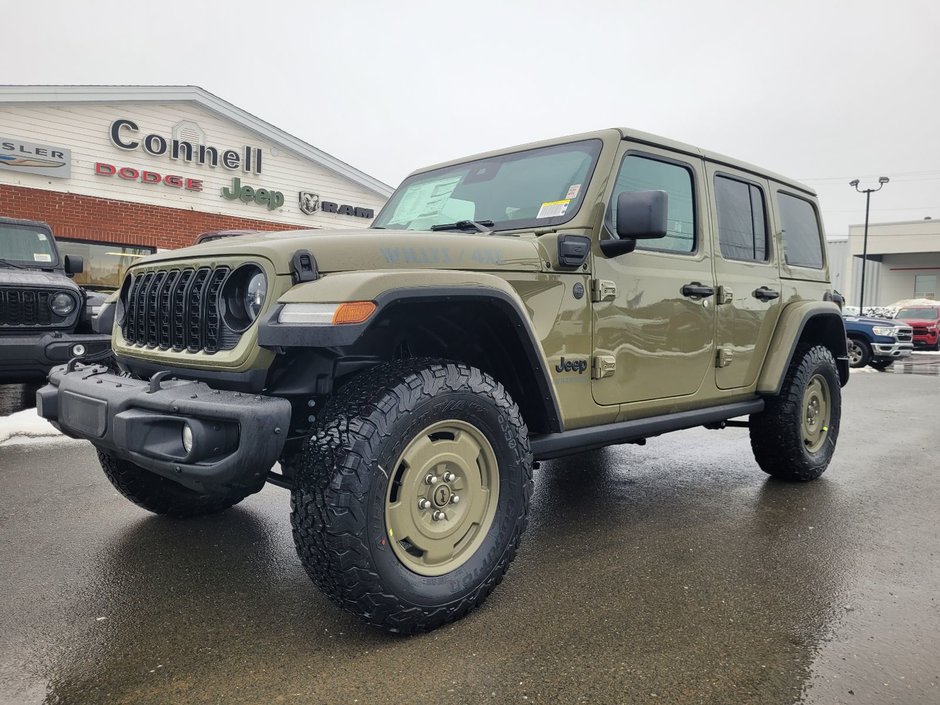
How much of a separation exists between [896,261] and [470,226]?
54990 mm

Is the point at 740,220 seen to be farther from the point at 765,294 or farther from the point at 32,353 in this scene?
the point at 32,353

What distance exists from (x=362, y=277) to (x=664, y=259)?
6.08 ft

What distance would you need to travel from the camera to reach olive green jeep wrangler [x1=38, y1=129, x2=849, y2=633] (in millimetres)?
2293

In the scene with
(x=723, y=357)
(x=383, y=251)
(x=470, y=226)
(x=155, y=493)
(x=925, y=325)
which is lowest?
(x=925, y=325)

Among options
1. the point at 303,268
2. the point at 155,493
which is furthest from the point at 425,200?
the point at 155,493

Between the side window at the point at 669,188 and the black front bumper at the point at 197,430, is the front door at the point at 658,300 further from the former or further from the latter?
the black front bumper at the point at 197,430

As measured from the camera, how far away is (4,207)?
1239 cm

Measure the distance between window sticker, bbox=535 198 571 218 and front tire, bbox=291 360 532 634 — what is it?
0.99 meters

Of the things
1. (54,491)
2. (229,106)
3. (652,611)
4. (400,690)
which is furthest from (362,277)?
(229,106)

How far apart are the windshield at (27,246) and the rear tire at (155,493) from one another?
5.05 m

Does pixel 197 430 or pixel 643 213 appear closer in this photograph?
pixel 197 430

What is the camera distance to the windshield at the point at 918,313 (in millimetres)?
22719

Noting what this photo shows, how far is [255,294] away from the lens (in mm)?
2521

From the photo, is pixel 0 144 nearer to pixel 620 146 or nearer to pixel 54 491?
pixel 54 491
